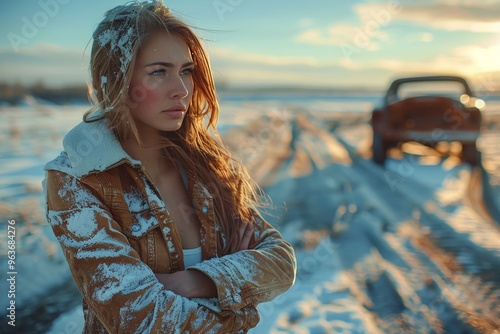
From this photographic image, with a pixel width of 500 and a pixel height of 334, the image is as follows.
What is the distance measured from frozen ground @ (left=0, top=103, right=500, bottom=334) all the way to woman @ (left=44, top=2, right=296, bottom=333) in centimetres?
155

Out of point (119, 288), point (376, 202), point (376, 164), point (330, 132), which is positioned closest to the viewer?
point (119, 288)

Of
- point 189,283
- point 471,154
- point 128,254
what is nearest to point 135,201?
point 128,254

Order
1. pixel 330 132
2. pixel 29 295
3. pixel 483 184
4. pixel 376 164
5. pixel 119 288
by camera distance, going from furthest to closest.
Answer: pixel 330 132 → pixel 376 164 → pixel 483 184 → pixel 29 295 → pixel 119 288

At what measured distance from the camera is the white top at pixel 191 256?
188 centimetres

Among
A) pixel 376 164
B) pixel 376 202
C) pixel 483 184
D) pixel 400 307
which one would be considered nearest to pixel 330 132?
pixel 376 164

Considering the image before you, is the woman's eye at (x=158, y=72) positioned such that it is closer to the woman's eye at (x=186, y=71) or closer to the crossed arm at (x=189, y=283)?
the woman's eye at (x=186, y=71)

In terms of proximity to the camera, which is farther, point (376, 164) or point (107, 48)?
point (376, 164)

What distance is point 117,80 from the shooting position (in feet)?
5.87

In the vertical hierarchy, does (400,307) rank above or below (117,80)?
below

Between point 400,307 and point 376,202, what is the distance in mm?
2844

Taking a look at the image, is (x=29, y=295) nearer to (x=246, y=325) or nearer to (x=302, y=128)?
(x=246, y=325)

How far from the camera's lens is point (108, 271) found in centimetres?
158

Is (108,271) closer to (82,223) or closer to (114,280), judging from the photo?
(114,280)

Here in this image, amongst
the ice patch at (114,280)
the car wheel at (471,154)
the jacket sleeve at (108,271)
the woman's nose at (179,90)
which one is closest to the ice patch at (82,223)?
the jacket sleeve at (108,271)
